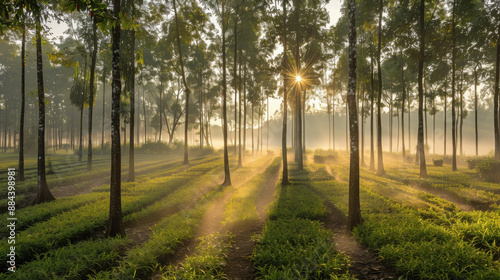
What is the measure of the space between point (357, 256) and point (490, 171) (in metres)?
18.1

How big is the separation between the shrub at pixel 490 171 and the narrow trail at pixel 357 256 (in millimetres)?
15626

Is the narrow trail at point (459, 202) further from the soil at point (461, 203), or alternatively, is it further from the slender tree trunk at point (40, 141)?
the slender tree trunk at point (40, 141)

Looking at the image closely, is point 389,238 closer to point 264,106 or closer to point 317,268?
point 317,268

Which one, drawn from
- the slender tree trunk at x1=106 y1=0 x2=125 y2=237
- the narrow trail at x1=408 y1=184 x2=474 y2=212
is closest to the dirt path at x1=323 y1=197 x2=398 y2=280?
the narrow trail at x1=408 y1=184 x2=474 y2=212

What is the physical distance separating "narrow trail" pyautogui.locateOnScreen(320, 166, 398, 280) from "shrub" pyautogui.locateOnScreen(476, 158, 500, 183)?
15626 mm

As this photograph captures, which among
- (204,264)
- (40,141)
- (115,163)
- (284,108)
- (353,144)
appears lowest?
(204,264)

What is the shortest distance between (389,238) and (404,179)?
13892 mm

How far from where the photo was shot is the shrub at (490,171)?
16641 millimetres

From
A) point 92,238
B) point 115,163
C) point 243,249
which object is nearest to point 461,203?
point 243,249

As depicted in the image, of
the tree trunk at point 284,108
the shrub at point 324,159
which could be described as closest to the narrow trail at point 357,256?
the tree trunk at point 284,108

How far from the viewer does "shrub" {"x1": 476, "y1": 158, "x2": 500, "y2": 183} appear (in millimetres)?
16641

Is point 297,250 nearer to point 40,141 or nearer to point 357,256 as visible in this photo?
point 357,256

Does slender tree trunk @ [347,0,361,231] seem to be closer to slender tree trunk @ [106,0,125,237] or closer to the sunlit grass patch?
the sunlit grass patch

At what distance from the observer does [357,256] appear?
6430 millimetres
